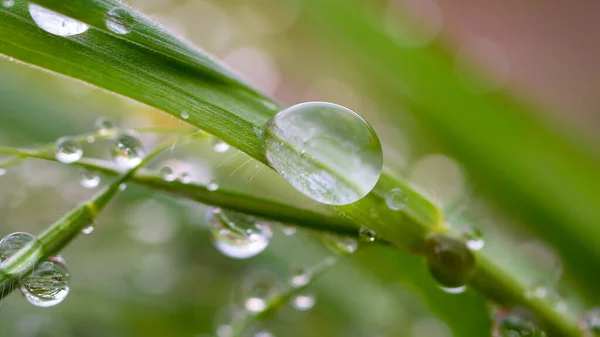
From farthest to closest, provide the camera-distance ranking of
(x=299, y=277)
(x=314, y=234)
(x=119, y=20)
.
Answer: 1. (x=314, y=234)
2. (x=299, y=277)
3. (x=119, y=20)

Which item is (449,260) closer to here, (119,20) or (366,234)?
(366,234)

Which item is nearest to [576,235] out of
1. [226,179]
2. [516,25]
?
[226,179]

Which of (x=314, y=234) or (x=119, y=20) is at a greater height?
(x=119, y=20)

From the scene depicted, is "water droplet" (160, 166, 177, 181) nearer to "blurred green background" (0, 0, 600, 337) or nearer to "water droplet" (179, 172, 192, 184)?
"water droplet" (179, 172, 192, 184)

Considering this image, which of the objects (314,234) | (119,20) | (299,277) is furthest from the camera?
(314,234)

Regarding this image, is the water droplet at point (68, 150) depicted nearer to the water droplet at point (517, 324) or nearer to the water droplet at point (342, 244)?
the water droplet at point (342, 244)

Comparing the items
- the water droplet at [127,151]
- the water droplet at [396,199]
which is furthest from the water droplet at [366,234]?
the water droplet at [127,151]

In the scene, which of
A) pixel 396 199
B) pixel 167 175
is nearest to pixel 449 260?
pixel 396 199
